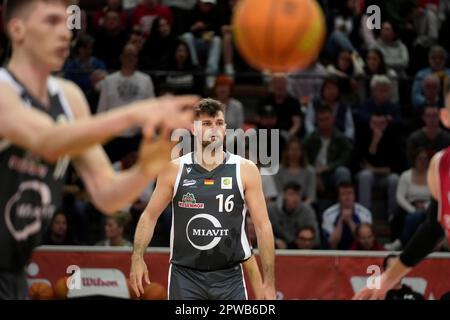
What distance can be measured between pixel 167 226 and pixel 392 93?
13.6ft

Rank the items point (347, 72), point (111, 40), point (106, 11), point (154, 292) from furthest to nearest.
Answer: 1. point (106, 11)
2. point (111, 40)
3. point (347, 72)
4. point (154, 292)

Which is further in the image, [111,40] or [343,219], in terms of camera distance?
[111,40]

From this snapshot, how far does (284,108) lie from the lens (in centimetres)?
1375

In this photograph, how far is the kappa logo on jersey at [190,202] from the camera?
855 cm

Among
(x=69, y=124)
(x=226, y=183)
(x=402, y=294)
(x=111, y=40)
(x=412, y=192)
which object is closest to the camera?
(x=69, y=124)

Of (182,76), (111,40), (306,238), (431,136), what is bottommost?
(306,238)

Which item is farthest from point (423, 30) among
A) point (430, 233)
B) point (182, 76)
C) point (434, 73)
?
point (430, 233)

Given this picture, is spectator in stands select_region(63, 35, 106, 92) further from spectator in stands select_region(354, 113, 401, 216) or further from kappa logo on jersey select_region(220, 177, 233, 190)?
kappa logo on jersey select_region(220, 177, 233, 190)

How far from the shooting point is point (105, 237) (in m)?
12.5

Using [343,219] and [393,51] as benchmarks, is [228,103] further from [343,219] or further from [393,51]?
[393,51]

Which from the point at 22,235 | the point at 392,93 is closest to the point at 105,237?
the point at 392,93

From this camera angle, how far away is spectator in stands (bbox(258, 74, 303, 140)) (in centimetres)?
1366

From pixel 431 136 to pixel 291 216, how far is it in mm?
2481
